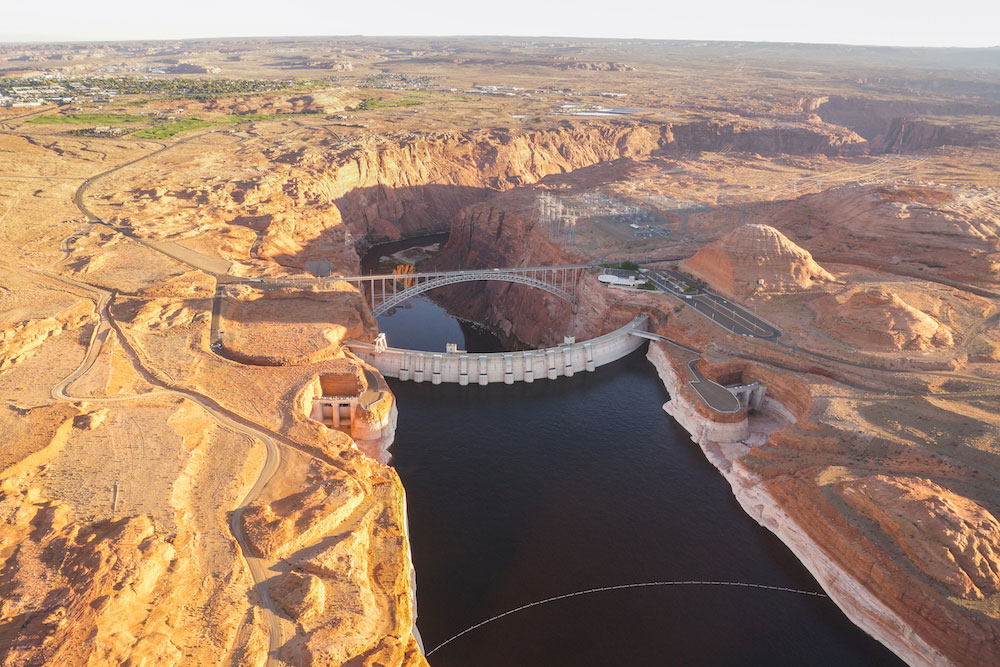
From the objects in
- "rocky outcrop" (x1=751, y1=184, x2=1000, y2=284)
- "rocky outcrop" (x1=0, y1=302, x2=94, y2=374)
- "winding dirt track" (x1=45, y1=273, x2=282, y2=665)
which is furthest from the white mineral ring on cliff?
"rocky outcrop" (x1=751, y1=184, x2=1000, y2=284)

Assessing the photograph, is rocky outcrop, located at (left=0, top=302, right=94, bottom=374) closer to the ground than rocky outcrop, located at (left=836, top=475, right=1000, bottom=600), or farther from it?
farther from it

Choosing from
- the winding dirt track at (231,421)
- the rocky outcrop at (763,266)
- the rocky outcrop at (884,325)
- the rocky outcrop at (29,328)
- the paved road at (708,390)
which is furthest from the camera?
the rocky outcrop at (763,266)

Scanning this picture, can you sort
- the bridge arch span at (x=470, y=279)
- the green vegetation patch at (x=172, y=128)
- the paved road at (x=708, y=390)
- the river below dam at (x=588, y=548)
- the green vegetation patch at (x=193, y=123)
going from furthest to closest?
the green vegetation patch at (x=193, y=123)
the green vegetation patch at (x=172, y=128)
the bridge arch span at (x=470, y=279)
the paved road at (x=708, y=390)
the river below dam at (x=588, y=548)

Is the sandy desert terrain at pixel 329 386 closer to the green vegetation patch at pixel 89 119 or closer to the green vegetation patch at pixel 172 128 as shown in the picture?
the green vegetation patch at pixel 172 128

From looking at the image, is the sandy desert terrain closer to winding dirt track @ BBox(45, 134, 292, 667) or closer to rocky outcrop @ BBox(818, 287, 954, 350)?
winding dirt track @ BBox(45, 134, 292, 667)

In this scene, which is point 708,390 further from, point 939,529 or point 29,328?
point 29,328

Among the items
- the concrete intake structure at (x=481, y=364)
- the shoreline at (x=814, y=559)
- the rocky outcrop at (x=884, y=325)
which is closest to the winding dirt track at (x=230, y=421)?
the concrete intake structure at (x=481, y=364)
